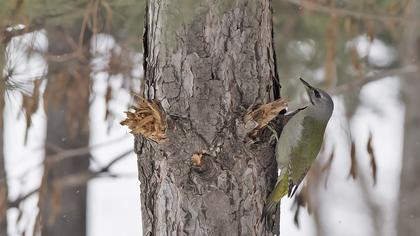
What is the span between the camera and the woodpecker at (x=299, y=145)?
11.1 ft

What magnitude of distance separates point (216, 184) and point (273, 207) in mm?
257

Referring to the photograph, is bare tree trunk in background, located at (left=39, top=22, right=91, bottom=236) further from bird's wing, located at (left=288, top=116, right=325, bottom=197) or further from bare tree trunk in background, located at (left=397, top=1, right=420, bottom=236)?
bare tree trunk in background, located at (left=397, top=1, right=420, bottom=236)

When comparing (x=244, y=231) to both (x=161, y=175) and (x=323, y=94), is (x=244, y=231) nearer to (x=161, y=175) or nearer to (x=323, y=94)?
(x=161, y=175)

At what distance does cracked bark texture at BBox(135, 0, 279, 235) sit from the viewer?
3162 millimetres

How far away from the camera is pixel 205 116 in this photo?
3.17 m

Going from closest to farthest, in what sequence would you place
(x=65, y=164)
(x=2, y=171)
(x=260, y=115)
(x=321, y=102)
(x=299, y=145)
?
(x=260, y=115) < (x=299, y=145) < (x=321, y=102) < (x=2, y=171) < (x=65, y=164)

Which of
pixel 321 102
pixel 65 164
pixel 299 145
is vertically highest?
pixel 321 102

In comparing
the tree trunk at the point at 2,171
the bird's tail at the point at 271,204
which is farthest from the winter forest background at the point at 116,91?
the bird's tail at the point at 271,204

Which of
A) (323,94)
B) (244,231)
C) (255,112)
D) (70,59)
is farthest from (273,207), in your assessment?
(70,59)

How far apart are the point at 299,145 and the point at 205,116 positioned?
84 cm

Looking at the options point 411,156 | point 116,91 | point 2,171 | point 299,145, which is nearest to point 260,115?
point 299,145

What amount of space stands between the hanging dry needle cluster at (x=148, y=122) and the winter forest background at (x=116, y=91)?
334 mm

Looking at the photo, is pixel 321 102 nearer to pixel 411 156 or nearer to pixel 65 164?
pixel 411 156

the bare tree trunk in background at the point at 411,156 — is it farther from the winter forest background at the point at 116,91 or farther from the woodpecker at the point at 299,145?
the woodpecker at the point at 299,145
